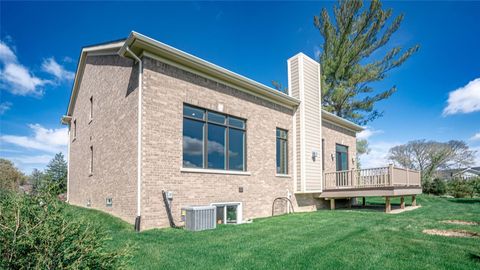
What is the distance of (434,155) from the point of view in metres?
36.8

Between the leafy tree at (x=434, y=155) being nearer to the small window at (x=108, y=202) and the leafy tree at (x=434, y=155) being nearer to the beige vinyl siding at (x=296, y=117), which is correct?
the beige vinyl siding at (x=296, y=117)

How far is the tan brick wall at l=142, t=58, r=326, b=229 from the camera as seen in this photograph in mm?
7730

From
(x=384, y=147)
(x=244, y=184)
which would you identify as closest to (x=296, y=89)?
(x=244, y=184)

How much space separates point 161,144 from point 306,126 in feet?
23.1

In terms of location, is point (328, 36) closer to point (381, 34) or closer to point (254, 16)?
point (381, 34)

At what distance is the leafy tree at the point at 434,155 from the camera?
3656cm

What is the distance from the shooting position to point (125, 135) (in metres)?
8.73

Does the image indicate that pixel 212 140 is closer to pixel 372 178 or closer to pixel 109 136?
pixel 109 136

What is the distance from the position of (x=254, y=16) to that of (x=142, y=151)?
1185cm

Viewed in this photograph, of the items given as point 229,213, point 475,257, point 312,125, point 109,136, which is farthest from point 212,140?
point 475,257

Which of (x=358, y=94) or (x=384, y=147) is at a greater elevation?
(x=358, y=94)

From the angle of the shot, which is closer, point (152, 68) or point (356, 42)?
point (152, 68)

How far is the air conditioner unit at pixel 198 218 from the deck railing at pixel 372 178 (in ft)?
24.0

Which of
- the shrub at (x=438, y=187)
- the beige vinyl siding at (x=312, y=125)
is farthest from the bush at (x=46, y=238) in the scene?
the shrub at (x=438, y=187)
